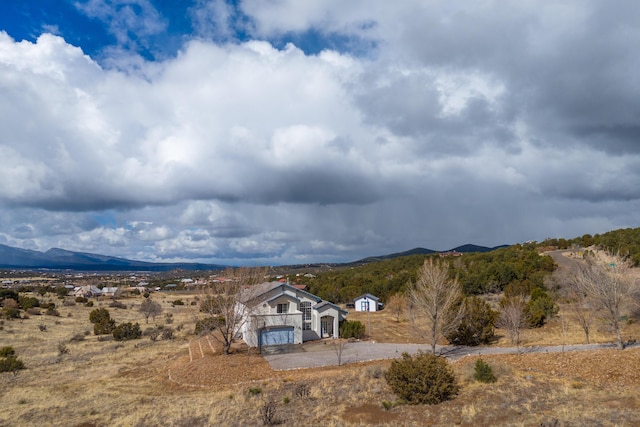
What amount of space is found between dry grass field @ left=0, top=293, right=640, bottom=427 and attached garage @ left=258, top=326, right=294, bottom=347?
8.70 ft

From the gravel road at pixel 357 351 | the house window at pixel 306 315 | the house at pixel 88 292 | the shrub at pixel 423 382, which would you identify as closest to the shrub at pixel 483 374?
the shrub at pixel 423 382

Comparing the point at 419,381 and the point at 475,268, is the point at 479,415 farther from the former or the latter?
the point at 475,268

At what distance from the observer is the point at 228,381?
2477 cm

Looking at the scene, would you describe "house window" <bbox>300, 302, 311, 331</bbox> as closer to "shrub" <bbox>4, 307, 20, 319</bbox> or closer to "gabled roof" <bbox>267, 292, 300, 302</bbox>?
"gabled roof" <bbox>267, 292, 300, 302</bbox>

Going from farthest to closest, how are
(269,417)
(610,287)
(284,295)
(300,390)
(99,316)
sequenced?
(99,316) < (284,295) < (610,287) < (300,390) < (269,417)

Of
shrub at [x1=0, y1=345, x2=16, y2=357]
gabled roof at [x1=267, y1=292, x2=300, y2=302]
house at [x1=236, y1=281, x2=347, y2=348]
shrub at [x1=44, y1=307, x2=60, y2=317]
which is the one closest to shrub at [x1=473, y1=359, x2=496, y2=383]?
house at [x1=236, y1=281, x2=347, y2=348]

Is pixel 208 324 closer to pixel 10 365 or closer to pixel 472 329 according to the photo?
pixel 10 365

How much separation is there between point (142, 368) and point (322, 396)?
16550mm

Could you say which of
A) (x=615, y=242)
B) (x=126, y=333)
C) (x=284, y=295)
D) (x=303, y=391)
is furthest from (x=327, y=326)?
(x=615, y=242)

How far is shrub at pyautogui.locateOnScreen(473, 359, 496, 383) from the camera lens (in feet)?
64.1

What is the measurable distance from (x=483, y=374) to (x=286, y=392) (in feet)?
32.2

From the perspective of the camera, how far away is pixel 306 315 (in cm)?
4066

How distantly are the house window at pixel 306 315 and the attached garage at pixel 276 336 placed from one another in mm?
3017

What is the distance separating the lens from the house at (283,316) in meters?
36.5
